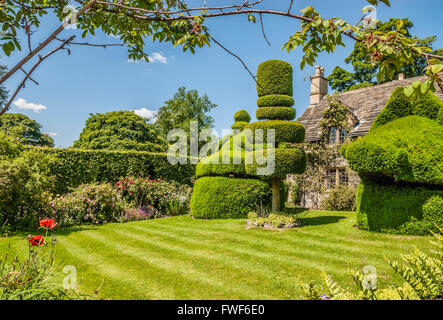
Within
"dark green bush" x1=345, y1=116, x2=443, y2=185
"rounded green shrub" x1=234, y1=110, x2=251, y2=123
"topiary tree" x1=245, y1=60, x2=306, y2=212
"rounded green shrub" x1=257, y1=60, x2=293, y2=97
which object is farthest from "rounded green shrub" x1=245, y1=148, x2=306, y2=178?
"rounded green shrub" x1=234, y1=110, x2=251, y2=123

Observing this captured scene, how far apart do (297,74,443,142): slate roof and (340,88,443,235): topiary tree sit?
7.14 m

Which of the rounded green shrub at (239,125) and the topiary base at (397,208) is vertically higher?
the rounded green shrub at (239,125)

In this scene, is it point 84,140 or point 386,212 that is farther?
point 84,140

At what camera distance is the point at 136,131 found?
90.8 ft

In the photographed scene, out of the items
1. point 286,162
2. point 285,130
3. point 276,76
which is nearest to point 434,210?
point 286,162

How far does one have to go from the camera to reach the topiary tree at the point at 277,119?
1094 centimetres

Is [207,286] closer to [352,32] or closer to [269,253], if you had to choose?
[269,253]

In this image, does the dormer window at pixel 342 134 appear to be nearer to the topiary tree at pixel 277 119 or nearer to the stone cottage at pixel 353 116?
the stone cottage at pixel 353 116

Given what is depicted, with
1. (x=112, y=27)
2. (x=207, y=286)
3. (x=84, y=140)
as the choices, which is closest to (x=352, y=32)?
(x=112, y=27)

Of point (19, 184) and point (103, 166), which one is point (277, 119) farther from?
point (19, 184)

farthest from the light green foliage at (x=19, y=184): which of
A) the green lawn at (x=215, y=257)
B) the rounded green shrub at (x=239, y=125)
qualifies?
the rounded green shrub at (x=239, y=125)

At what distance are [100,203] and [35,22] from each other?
1000 centimetres

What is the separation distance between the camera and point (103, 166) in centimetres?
1405

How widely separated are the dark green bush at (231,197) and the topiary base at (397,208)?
13.0ft
